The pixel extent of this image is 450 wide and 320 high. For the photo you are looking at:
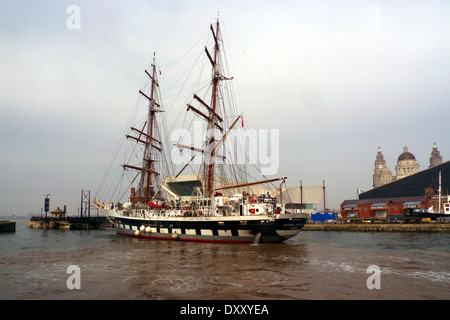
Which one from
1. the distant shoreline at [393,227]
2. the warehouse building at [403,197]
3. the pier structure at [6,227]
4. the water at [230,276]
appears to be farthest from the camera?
the warehouse building at [403,197]

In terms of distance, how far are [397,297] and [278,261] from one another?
39.2ft

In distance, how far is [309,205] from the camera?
5886 inches

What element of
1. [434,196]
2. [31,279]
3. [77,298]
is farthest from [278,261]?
[434,196]

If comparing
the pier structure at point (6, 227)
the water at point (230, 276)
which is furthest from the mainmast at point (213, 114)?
the pier structure at point (6, 227)

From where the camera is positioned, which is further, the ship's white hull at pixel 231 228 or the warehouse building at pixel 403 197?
the warehouse building at pixel 403 197
